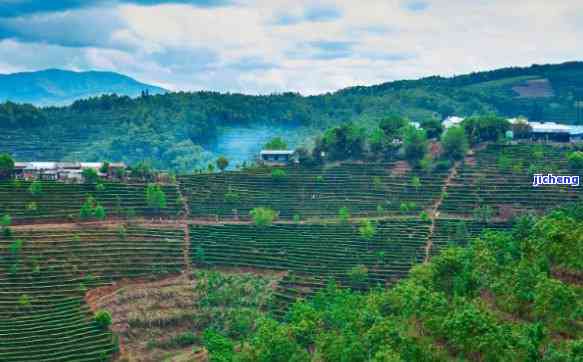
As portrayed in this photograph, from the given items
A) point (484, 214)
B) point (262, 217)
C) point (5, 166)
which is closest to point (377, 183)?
point (484, 214)

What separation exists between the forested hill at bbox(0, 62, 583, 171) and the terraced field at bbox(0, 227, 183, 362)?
Answer: 5010 centimetres

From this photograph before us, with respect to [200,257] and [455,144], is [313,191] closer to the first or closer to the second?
[455,144]

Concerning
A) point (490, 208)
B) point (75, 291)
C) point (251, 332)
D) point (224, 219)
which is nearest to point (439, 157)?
point (490, 208)

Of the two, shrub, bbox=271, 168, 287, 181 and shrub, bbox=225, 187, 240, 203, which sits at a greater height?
shrub, bbox=271, 168, 287, 181

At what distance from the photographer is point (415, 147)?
83875mm

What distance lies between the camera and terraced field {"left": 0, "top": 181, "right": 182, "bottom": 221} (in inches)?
2675

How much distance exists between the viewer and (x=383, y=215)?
241 feet

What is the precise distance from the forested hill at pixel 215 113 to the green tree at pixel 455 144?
45.1m

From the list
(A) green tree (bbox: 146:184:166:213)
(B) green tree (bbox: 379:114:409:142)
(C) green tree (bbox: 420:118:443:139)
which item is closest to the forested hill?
(C) green tree (bbox: 420:118:443:139)

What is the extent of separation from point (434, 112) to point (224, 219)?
71.6 meters

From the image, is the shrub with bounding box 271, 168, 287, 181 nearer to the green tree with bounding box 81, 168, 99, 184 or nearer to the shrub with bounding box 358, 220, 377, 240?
the shrub with bounding box 358, 220, 377, 240

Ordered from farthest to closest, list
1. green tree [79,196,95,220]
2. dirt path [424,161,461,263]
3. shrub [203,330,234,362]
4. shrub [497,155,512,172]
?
shrub [497,155,512,172] < green tree [79,196,95,220] < dirt path [424,161,461,263] < shrub [203,330,234,362]

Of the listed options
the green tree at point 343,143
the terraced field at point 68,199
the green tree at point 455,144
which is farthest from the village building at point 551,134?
the terraced field at point 68,199

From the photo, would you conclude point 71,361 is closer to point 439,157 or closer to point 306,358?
point 306,358
